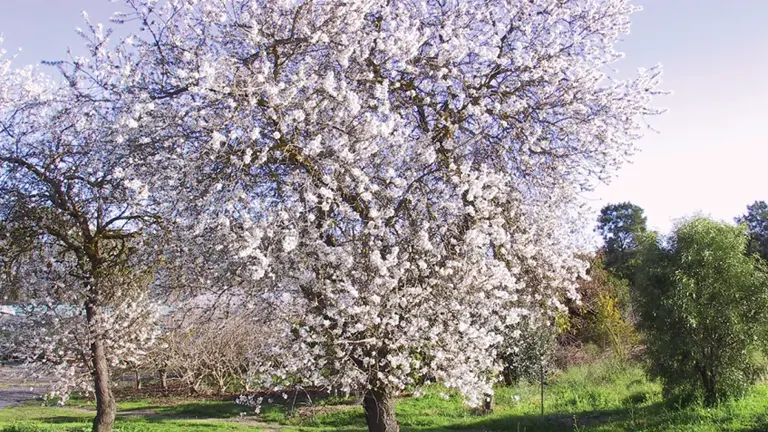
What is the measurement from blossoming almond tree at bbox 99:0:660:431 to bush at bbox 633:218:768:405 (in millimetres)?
5138

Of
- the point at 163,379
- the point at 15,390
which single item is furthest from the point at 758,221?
the point at 15,390

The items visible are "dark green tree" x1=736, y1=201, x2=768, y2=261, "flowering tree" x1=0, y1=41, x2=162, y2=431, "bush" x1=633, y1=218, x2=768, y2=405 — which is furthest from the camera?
"dark green tree" x1=736, y1=201, x2=768, y2=261

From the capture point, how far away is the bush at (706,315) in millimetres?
10906

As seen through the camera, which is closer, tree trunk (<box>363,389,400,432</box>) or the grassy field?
tree trunk (<box>363,389,400,432</box>)

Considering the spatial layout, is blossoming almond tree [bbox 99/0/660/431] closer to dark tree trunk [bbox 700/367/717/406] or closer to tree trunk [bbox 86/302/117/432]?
tree trunk [bbox 86/302/117/432]

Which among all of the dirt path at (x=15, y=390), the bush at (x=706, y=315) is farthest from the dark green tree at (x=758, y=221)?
the dirt path at (x=15, y=390)

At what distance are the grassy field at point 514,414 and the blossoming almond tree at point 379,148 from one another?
3.31m

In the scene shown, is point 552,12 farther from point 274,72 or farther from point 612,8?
point 274,72

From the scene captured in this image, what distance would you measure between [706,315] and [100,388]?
35.5 feet

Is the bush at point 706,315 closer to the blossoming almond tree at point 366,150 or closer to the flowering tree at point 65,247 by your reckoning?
the blossoming almond tree at point 366,150

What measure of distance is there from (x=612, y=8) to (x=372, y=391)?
5596 millimetres

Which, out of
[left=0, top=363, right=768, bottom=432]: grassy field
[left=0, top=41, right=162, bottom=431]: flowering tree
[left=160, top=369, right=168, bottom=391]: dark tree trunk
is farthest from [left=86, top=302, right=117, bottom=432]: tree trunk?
[left=160, top=369, right=168, bottom=391]: dark tree trunk

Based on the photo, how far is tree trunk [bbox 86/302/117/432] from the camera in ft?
33.3

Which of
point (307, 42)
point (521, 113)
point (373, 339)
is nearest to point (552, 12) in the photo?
point (521, 113)
